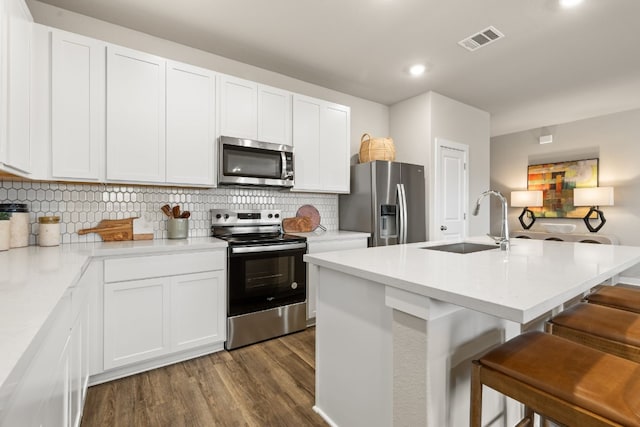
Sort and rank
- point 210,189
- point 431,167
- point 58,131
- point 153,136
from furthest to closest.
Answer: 1. point 431,167
2. point 210,189
3. point 153,136
4. point 58,131

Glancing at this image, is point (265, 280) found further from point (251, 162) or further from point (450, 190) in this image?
point (450, 190)

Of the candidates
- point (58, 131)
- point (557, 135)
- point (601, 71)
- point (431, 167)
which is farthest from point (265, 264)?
point (557, 135)

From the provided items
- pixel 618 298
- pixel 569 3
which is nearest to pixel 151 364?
pixel 618 298

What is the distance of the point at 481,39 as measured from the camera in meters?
2.77

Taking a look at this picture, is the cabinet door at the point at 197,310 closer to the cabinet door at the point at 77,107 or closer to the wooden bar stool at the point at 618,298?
the cabinet door at the point at 77,107

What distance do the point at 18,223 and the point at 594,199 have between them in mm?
6806

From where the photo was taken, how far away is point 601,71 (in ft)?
11.3

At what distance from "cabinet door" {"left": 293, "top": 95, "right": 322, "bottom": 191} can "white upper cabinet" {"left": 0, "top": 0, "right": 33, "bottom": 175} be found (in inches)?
79.1

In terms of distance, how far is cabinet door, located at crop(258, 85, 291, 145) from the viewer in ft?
9.69

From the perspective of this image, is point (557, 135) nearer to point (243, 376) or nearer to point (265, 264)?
point (265, 264)

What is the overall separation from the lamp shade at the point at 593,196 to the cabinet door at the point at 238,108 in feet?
17.1

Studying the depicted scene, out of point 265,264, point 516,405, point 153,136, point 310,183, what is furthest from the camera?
point 310,183

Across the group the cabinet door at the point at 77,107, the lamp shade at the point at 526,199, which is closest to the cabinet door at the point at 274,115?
the cabinet door at the point at 77,107

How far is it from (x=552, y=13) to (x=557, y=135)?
393cm
